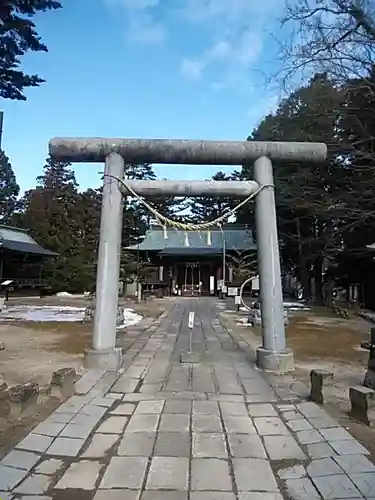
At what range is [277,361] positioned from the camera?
644cm

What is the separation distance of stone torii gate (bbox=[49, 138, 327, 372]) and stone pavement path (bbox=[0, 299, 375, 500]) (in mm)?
1072

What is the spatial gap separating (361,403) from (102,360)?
375 centimetres

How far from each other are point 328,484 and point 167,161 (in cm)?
545

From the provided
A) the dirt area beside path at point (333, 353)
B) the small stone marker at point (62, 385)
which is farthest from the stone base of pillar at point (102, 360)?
the dirt area beside path at point (333, 353)

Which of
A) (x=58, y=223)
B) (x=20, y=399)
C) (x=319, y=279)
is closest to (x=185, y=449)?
(x=20, y=399)

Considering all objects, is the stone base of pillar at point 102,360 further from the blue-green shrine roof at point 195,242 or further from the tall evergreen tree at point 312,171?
the blue-green shrine roof at point 195,242

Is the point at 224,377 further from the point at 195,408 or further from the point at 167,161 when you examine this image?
the point at 167,161

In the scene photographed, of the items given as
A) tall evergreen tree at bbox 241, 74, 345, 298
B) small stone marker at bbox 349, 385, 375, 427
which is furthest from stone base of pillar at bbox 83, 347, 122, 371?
tall evergreen tree at bbox 241, 74, 345, 298

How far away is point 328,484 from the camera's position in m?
2.79

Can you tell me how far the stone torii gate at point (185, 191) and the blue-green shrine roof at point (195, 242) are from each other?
23.7m

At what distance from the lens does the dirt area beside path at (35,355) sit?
392 cm

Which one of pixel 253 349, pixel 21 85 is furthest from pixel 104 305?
pixel 21 85

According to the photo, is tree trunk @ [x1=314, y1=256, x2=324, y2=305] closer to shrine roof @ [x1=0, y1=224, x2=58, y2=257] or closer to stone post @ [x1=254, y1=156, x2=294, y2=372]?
shrine roof @ [x1=0, y1=224, x2=58, y2=257]

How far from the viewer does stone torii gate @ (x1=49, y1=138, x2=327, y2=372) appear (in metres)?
6.62
